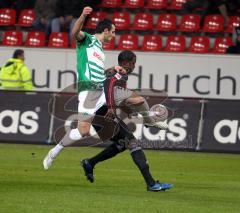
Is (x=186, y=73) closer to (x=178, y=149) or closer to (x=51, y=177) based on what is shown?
(x=178, y=149)

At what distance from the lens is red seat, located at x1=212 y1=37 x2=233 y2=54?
24.5 metres

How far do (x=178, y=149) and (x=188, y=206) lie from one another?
864cm

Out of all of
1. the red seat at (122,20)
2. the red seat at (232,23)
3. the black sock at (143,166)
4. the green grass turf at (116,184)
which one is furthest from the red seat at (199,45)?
the black sock at (143,166)

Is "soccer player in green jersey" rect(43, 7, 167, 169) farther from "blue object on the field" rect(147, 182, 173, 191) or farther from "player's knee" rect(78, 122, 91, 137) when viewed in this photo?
"blue object on the field" rect(147, 182, 173, 191)

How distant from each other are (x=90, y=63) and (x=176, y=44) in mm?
11639

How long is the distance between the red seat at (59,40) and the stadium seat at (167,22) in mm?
2511

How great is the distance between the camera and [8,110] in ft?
66.2

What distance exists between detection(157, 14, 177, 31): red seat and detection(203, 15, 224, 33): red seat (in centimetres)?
81

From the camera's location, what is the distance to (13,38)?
26.0 m

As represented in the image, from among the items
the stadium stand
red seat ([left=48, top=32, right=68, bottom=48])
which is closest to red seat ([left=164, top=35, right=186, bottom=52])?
the stadium stand

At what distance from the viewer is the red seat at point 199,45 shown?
80.5 feet

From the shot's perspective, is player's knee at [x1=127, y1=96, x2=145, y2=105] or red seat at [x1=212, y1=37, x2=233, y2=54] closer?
player's knee at [x1=127, y1=96, x2=145, y2=105]

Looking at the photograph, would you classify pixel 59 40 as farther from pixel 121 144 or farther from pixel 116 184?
pixel 121 144

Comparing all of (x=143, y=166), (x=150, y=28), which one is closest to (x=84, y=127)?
(x=143, y=166)
